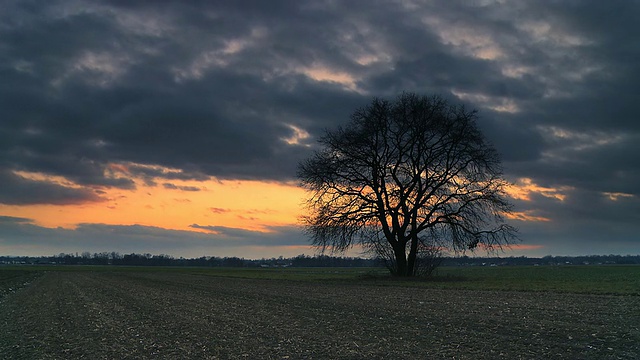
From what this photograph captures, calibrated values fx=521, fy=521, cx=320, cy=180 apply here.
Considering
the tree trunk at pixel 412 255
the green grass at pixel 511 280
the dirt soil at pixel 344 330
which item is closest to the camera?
the dirt soil at pixel 344 330

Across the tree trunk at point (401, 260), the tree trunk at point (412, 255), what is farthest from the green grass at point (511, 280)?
the tree trunk at point (412, 255)

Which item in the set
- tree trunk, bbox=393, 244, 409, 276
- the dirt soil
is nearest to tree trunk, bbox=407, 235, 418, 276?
tree trunk, bbox=393, 244, 409, 276

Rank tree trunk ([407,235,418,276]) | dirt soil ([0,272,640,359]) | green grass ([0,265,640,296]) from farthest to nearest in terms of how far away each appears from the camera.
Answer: tree trunk ([407,235,418,276])
green grass ([0,265,640,296])
dirt soil ([0,272,640,359])

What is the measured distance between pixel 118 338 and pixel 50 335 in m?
2.95

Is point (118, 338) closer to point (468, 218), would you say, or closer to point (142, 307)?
point (142, 307)

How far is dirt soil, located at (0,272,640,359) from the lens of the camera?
1217 cm

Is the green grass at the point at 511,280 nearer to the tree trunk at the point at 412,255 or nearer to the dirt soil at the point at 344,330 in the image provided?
the tree trunk at the point at 412,255

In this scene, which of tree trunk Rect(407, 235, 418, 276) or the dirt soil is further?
tree trunk Rect(407, 235, 418, 276)

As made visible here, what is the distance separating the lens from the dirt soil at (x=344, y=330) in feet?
39.9

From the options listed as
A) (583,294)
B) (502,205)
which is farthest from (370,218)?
(583,294)

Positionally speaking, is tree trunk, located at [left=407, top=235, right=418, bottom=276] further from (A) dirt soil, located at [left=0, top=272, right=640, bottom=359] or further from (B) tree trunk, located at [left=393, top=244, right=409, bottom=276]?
(A) dirt soil, located at [left=0, top=272, right=640, bottom=359]

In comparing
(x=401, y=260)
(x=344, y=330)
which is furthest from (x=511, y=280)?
(x=344, y=330)

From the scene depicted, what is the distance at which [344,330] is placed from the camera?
15.4m

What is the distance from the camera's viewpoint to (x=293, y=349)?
501 inches
